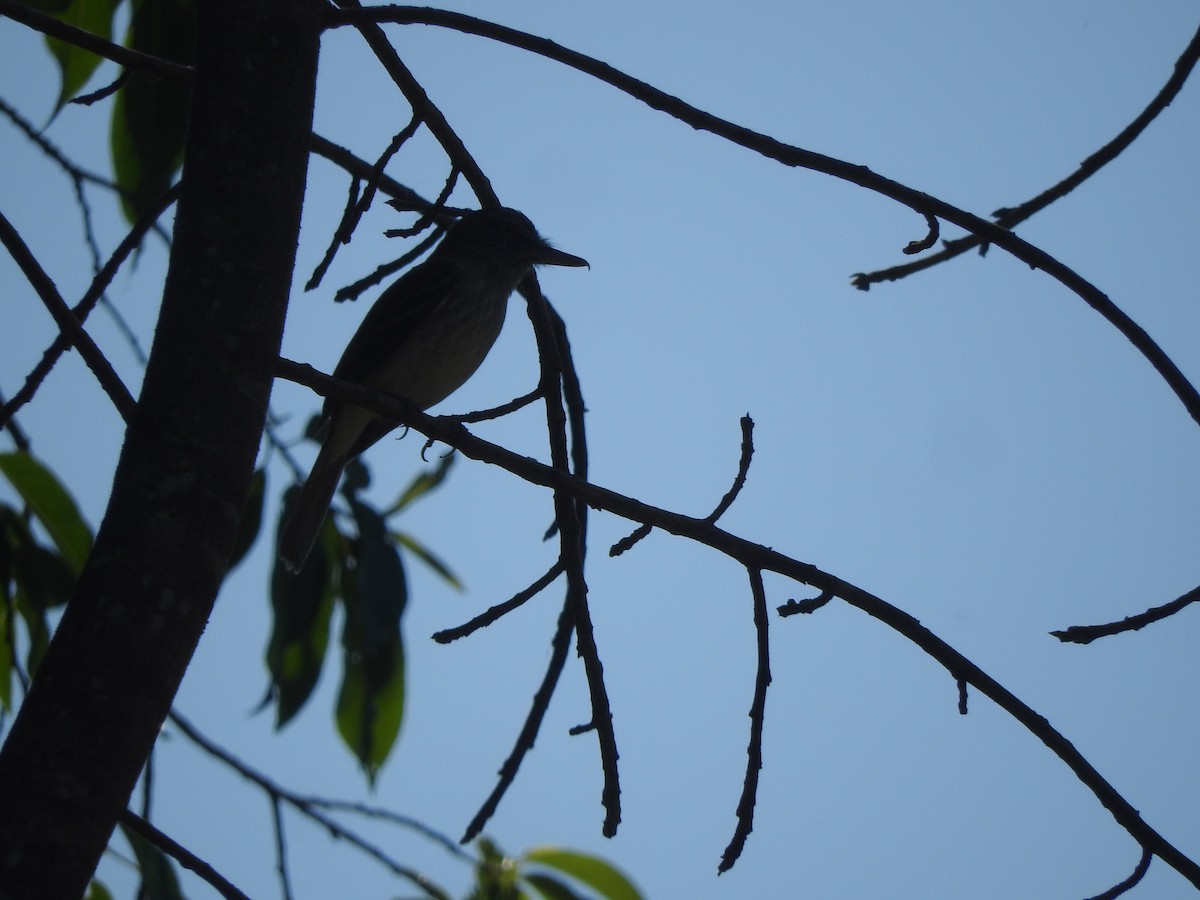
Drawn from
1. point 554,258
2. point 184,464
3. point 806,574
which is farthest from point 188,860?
point 554,258

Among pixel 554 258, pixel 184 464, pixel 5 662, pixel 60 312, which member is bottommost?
pixel 184 464

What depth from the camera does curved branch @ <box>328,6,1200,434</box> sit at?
1.80 metres

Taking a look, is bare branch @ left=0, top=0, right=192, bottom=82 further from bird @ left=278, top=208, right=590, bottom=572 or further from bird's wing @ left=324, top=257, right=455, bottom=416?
bird's wing @ left=324, top=257, right=455, bottom=416

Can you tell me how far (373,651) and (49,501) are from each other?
86 centimetres

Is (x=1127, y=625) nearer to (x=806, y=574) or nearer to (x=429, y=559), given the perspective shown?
(x=806, y=574)

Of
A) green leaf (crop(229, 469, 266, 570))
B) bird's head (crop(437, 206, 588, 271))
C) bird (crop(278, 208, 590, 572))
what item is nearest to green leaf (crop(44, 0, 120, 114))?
green leaf (crop(229, 469, 266, 570))

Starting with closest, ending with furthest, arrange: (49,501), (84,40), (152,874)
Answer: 1. (84,40)
2. (152,874)
3. (49,501)

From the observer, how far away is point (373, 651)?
335 cm

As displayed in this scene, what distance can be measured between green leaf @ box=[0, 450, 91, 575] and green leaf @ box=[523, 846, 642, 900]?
1287 millimetres

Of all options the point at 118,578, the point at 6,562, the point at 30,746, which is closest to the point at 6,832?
the point at 30,746

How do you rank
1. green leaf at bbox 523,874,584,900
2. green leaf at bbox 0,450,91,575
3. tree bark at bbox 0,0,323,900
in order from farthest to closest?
green leaf at bbox 523,874,584,900 → green leaf at bbox 0,450,91,575 → tree bark at bbox 0,0,323,900

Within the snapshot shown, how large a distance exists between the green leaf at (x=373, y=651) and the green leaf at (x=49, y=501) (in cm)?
73

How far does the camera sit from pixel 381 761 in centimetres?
342

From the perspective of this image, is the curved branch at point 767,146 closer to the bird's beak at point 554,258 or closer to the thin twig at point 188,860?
the thin twig at point 188,860
